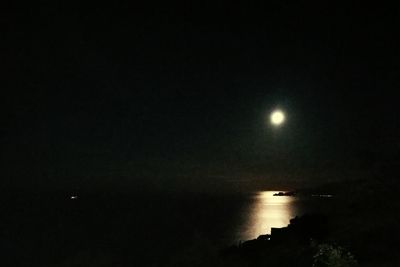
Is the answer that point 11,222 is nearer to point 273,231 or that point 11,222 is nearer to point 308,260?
point 273,231

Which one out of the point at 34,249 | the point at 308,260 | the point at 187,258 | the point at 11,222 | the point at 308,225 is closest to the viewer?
the point at 308,260

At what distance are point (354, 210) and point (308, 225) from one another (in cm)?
745

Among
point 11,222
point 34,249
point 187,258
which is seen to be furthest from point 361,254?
point 11,222

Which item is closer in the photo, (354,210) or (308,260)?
(308,260)

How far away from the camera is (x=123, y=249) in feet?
281

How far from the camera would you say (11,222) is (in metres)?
151

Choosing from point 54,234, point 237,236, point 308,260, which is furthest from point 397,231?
point 54,234

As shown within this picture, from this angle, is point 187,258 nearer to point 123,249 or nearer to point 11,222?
point 123,249

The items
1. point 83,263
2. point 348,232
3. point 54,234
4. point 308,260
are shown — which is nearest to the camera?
point 308,260

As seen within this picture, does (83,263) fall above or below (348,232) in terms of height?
below

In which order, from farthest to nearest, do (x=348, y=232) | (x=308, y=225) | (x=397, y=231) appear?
Answer: (x=308, y=225)
(x=348, y=232)
(x=397, y=231)

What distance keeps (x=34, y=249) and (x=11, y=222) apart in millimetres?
65489

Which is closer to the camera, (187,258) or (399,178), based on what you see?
(399,178)

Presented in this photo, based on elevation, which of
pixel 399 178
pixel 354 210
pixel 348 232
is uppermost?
pixel 399 178
